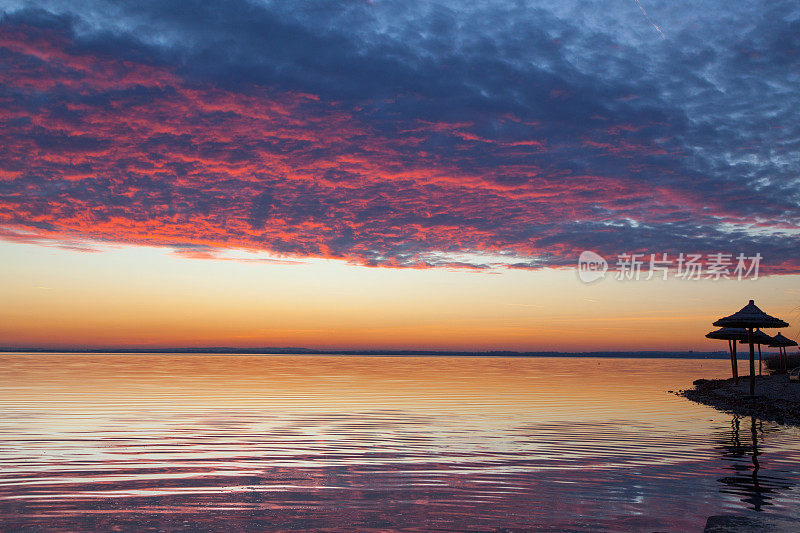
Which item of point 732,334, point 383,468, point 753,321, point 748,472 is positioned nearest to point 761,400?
point 753,321

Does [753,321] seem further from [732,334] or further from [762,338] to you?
[762,338]

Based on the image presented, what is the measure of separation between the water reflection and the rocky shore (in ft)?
14.7

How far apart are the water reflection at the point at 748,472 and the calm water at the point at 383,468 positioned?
63mm

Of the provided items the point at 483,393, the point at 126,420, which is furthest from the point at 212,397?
the point at 483,393

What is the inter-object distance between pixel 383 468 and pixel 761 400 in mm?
26997

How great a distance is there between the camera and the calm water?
1155 cm

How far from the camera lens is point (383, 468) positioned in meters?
16.5

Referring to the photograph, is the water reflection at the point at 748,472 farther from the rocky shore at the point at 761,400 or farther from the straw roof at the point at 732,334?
the straw roof at the point at 732,334

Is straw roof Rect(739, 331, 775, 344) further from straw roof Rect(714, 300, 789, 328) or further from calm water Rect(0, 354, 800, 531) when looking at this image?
calm water Rect(0, 354, 800, 531)

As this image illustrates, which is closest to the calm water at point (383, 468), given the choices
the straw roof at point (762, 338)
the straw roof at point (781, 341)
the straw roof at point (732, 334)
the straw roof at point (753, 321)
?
the straw roof at point (753, 321)

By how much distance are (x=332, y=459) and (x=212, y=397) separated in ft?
77.4

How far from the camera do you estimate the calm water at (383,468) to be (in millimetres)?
11555

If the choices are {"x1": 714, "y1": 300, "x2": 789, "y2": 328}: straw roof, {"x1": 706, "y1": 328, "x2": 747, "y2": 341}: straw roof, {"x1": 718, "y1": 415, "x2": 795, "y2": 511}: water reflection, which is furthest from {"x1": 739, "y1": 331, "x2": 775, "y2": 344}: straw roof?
{"x1": 718, "y1": 415, "x2": 795, "y2": 511}: water reflection

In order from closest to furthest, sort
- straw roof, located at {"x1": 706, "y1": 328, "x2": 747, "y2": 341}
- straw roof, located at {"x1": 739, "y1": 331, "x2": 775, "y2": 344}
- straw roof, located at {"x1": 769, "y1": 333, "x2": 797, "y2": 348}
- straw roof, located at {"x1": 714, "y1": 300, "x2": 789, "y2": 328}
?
straw roof, located at {"x1": 714, "y1": 300, "x2": 789, "y2": 328} < straw roof, located at {"x1": 739, "y1": 331, "x2": 775, "y2": 344} < straw roof, located at {"x1": 706, "y1": 328, "x2": 747, "y2": 341} < straw roof, located at {"x1": 769, "y1": 333, "x2": 797, "y2": 348}
